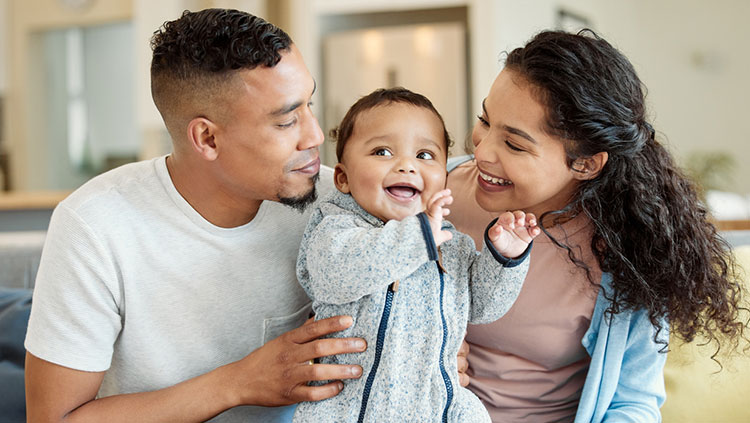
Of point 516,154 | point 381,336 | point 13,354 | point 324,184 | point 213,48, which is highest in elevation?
point 213,48

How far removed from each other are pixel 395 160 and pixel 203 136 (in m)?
0.43

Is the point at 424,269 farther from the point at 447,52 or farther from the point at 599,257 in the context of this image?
the point at 447,52

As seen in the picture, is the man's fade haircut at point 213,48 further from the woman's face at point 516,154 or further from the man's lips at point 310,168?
the woman's face at point 516,154

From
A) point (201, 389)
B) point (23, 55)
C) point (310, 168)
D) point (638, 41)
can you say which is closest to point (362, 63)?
point (23, 55)

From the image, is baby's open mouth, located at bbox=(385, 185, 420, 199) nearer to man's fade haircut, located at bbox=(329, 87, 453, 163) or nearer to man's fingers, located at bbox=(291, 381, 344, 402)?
man's fade haircut, located at bbox=(329, 87, 453, 163)

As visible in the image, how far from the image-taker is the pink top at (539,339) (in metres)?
1.43

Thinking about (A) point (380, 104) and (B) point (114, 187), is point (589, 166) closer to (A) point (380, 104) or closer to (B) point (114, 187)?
(A) point (380, 104)

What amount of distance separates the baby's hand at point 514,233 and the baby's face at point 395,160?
16cm

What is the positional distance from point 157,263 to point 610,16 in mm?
6489

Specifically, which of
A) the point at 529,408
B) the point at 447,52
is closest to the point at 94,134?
the point at 447,52

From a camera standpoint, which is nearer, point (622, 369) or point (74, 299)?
point (74, 299)

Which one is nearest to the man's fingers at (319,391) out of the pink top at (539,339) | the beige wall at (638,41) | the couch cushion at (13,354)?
the pink top at (539,339)

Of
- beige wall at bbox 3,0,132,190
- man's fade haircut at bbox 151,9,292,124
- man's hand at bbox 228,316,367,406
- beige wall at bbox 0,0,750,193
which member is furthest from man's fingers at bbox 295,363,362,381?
beige wall at bbox 3,0,132,190

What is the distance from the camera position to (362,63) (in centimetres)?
539
